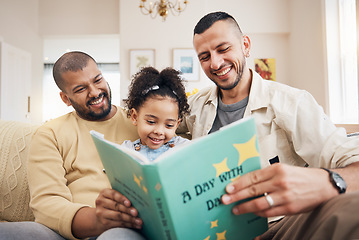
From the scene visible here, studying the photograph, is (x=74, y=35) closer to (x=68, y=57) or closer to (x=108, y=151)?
(x=68, y=57)

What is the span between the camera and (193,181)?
668 mm

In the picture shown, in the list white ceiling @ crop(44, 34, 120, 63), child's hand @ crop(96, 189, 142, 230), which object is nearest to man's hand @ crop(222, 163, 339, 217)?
child's hand @ crop(96, 189, 142, 230)

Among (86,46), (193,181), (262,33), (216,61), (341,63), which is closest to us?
(193,181)

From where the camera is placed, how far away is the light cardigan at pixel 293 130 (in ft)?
3.53

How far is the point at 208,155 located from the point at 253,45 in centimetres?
588

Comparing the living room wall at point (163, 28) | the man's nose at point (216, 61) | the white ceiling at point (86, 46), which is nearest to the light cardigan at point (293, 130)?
the man's nose at point (216, 61)

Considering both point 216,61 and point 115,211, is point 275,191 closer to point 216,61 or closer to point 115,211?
point 115,211

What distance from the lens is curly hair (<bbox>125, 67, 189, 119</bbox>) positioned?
1340mm

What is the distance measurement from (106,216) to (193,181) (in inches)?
13.4

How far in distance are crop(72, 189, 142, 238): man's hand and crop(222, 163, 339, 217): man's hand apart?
290 millimetres

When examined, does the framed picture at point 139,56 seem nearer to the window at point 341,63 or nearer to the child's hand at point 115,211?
the window at point 341,63

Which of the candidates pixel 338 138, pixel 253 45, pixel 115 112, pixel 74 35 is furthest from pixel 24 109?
pixel 338 138

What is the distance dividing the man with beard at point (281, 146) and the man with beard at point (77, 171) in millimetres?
362

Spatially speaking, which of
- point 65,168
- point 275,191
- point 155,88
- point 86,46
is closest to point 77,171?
point 65,168
